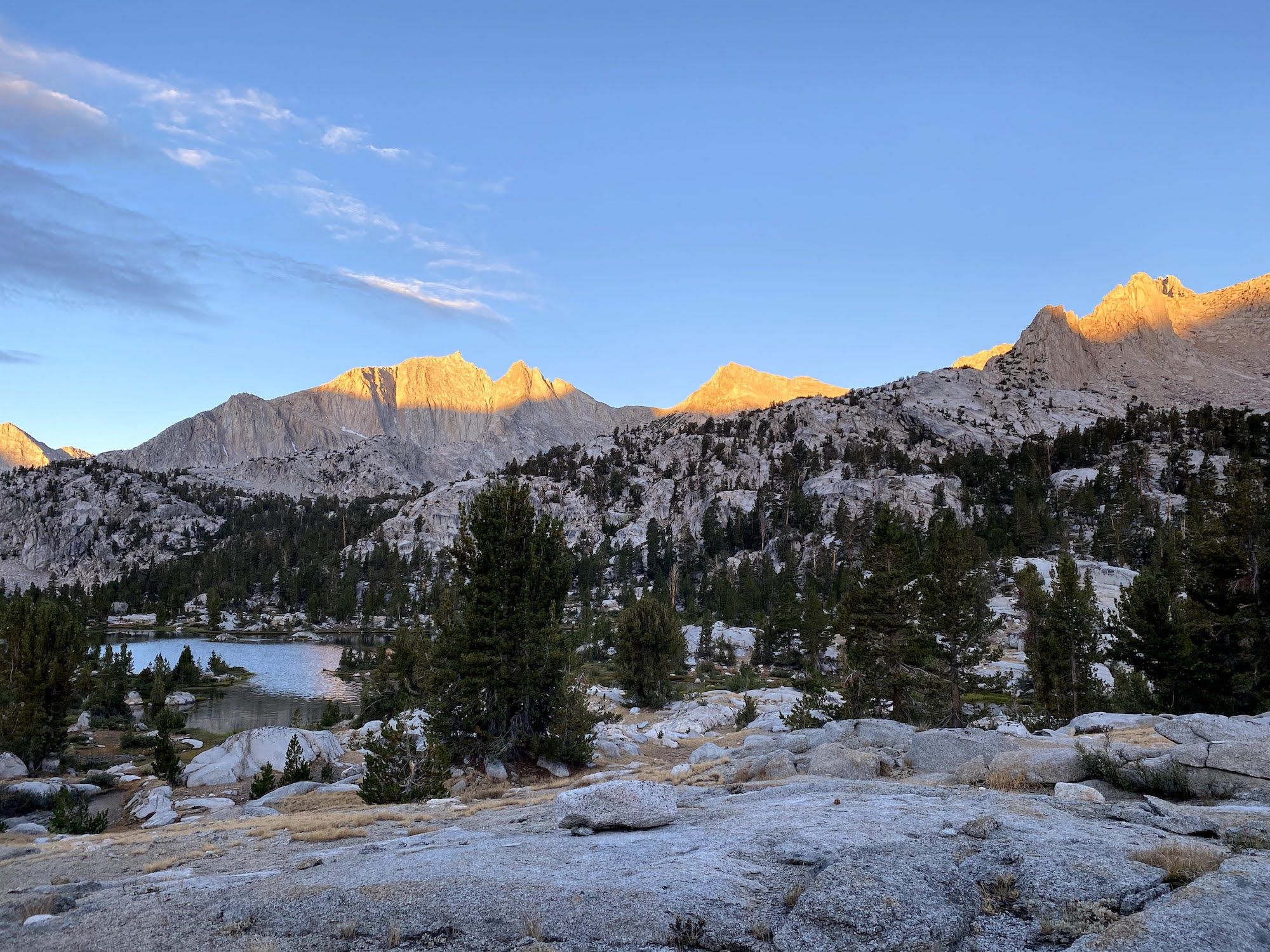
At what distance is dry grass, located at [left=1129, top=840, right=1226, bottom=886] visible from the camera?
8.09 meters

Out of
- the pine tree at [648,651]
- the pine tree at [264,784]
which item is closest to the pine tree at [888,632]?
the pine tree at [648,651]

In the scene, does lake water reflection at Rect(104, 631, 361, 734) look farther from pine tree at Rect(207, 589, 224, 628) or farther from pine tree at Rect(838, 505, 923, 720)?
pine tree at Rect(838, 505, 923, 720)

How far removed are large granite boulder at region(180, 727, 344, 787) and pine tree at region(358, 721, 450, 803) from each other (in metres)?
14.6

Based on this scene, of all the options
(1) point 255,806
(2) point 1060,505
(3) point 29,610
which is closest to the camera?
(1) point 255,806

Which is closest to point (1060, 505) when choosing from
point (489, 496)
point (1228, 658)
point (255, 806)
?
point (1228, 658)

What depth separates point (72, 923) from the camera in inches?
379

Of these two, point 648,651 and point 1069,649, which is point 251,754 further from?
point 1069,649

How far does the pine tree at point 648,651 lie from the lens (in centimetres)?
5612

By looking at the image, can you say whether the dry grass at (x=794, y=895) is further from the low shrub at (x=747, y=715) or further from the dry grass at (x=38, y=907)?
the low shrub at (x=747, y=715)

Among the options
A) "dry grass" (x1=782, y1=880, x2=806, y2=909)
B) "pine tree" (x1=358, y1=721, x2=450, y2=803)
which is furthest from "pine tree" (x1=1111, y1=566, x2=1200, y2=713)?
"dry grass" (x1=782, y1=880, x2=806, y2=909)

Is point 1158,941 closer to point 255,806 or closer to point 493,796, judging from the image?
point 493,796

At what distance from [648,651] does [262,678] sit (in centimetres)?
5539

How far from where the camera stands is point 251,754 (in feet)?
123

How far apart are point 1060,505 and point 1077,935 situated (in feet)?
450
